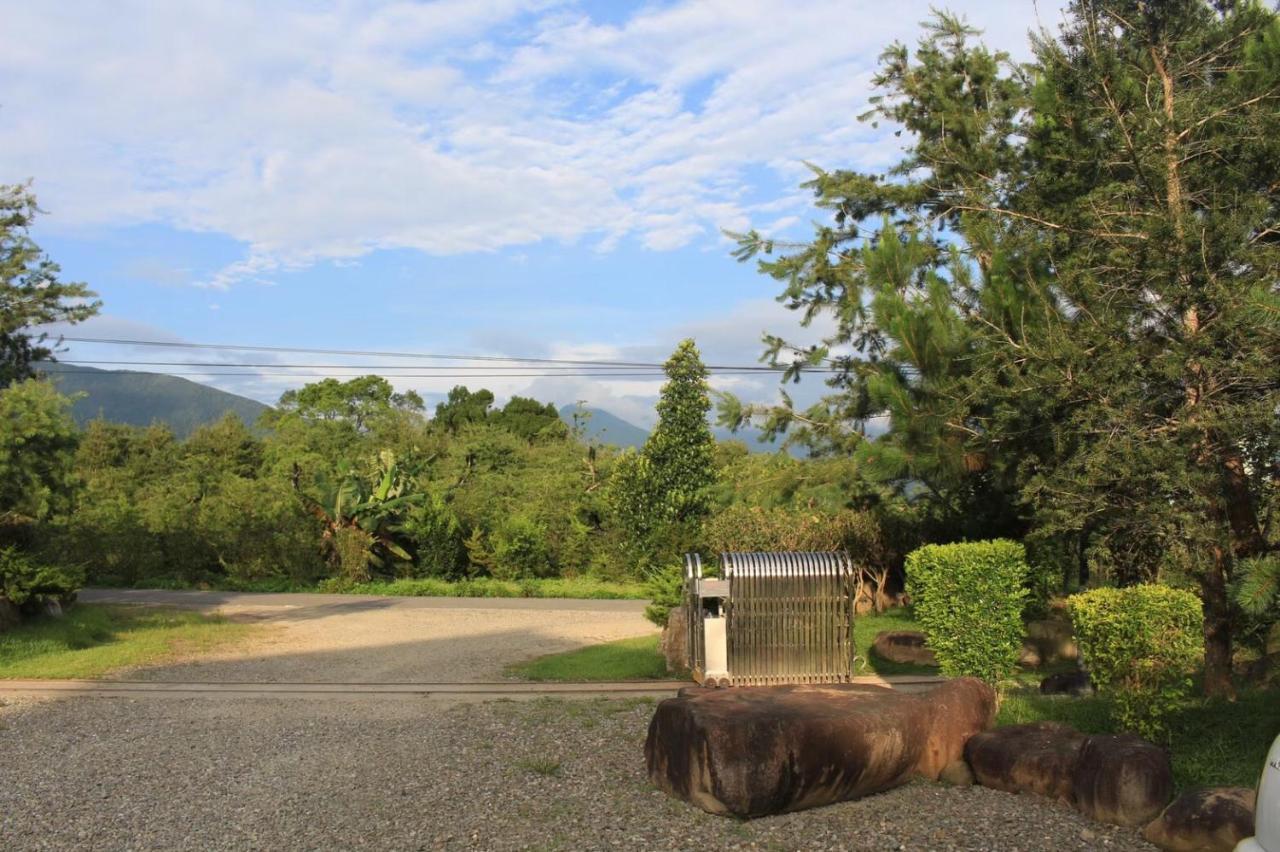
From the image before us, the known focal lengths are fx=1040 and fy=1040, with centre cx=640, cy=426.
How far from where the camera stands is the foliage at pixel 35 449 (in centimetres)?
1248

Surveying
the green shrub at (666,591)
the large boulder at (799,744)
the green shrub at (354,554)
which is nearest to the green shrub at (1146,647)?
the large boulder at (799,744)

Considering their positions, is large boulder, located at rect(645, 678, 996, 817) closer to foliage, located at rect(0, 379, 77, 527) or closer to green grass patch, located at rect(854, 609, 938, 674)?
green grass patch, located at rect(854, 609, 938, 674)

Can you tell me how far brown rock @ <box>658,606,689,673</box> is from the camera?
1041 centimetres

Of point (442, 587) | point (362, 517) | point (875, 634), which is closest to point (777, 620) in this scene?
point (875, 634)

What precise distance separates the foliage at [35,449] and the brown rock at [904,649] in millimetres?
10233

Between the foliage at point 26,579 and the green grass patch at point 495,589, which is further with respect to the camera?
the green grass patch at point 495,589

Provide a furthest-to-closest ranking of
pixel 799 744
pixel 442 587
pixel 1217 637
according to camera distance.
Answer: pixel 442 587 < pixel 1217 637 < pixel 799 744

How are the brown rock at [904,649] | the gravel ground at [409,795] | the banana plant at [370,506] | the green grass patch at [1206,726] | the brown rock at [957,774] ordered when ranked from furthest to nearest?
the banana plant at [370,506] < the brown rock at [904,649] < the brown rock at [957,774] < the green grass patch at [1206,726] < the gravel ground at [409,795]

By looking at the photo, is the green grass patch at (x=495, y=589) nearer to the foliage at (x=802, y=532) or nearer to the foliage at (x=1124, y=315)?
the foliage at (x=802, y=532)

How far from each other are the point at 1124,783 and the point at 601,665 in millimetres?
7139

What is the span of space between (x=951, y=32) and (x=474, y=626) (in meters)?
11.8

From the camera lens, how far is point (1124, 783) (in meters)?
5.06

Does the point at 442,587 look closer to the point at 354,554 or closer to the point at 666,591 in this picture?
the point at 354,554

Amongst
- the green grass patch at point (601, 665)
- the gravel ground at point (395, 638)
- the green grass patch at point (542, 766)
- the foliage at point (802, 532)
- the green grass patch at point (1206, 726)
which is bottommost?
the gravel ground at point (395, 638)
